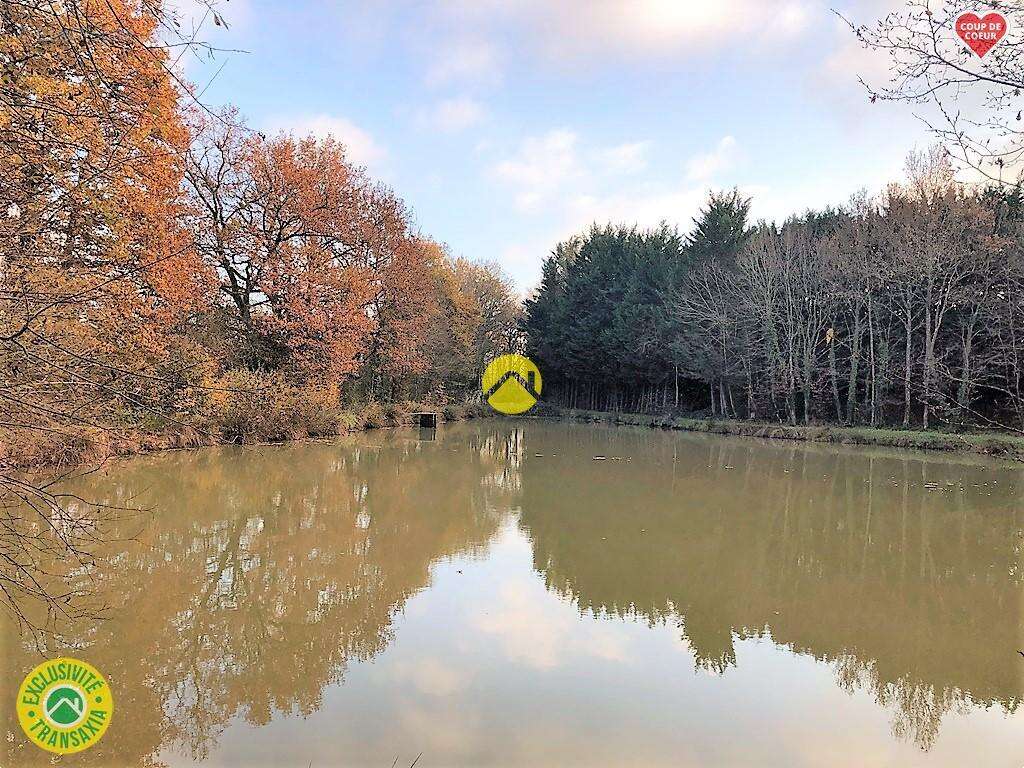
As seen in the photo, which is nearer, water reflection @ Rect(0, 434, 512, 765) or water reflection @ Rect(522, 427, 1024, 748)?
water reflection @ Rect(0, 434, 512, 765)

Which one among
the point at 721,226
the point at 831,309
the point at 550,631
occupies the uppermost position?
the point at 721,226

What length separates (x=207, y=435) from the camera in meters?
14.7

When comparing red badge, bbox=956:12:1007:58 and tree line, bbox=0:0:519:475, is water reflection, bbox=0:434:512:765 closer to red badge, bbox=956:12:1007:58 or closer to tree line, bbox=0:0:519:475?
tree line, bbox=0:0:519:475

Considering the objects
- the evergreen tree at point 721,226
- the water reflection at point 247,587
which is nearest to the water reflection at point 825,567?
the water reflection at point 247,587

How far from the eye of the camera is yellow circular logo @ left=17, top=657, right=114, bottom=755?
10.1 feet

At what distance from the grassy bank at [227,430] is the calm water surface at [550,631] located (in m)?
1.00

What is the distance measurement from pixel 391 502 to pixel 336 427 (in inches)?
372

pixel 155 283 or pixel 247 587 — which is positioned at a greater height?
pixel 155 283

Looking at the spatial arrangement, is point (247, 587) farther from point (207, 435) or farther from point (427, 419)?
point (427, 419)

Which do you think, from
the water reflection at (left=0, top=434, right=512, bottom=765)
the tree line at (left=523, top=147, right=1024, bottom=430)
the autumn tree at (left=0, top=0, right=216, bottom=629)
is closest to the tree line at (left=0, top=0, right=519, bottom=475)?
the autumn tree at (left=0, top=0, right=216, bottom=629)

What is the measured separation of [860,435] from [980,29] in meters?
18.2

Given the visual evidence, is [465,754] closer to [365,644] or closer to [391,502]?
[365,644]

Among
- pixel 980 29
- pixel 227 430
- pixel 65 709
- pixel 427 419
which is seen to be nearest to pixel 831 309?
pixel 427 419

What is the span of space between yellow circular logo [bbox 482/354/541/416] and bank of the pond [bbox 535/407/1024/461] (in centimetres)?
1052
